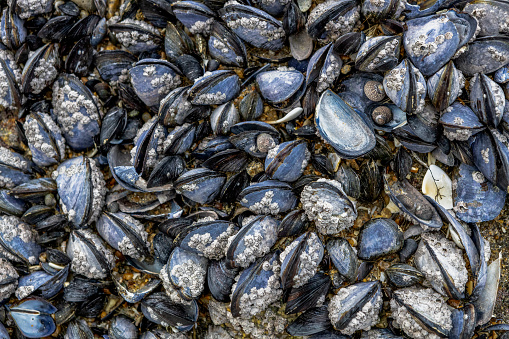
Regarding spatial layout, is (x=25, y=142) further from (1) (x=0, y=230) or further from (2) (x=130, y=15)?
(2) (x=130, y=15)

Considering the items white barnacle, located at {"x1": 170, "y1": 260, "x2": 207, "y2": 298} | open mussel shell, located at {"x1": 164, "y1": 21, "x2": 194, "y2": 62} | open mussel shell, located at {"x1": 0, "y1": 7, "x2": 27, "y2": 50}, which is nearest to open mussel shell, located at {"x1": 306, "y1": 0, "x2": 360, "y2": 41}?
open mussel shell, located at {"x1": 164, "y1": 21, "x2": 194, "y2": 62}

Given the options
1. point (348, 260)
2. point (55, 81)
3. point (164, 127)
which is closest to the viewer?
point (348, 260)

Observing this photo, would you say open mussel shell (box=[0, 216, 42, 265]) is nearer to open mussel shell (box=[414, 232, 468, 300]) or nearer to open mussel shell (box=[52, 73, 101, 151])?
open mussel shell (box=[52, 73, 101, 151])

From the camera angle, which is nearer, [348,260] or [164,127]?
[348,260]

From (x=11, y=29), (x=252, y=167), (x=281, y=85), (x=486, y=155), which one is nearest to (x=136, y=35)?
(x=11, y=29)

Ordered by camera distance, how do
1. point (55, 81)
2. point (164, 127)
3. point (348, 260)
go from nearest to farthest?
point (348, 260)
point (164, 127)
point (55, 81)

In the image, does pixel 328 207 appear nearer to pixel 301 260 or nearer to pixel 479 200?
pixel 301 260

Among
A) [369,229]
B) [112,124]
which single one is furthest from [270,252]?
[112,124]

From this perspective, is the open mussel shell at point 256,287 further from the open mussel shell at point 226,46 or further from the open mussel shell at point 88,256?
the open mussel shell at point 226,46
